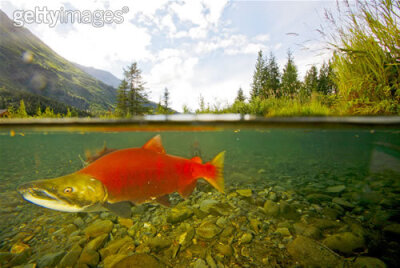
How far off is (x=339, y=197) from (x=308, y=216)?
5.34ft

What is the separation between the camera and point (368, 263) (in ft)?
6.48

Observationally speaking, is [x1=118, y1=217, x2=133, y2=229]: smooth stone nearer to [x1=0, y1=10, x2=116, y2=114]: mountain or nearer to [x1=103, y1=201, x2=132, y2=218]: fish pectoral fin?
[x1=103, y1=201, x2=132, y2=218]: fish pectoral fin

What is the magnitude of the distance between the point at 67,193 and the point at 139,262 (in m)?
1.12

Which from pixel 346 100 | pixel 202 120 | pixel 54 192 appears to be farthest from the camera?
pixel 202 120

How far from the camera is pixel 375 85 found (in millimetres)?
4414

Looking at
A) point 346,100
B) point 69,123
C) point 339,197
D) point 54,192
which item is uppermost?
point 346,100

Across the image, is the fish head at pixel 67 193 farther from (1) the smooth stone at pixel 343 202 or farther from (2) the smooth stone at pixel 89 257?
(1) the smooth stone at pixel 343 202

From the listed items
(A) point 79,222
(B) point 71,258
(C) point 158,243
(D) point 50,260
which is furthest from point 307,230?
(A) point 79,222

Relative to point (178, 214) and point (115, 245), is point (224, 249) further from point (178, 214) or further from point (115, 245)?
point (115, 245)

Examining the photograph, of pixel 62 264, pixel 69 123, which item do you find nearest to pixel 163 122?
pixel 69 123

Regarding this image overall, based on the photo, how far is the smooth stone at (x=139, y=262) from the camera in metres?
1.88

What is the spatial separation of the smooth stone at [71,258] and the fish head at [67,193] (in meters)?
0.89

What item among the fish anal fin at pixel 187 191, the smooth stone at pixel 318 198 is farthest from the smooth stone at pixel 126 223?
the smooth stone at pixel 318 198

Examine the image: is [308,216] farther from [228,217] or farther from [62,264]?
[62,264]
